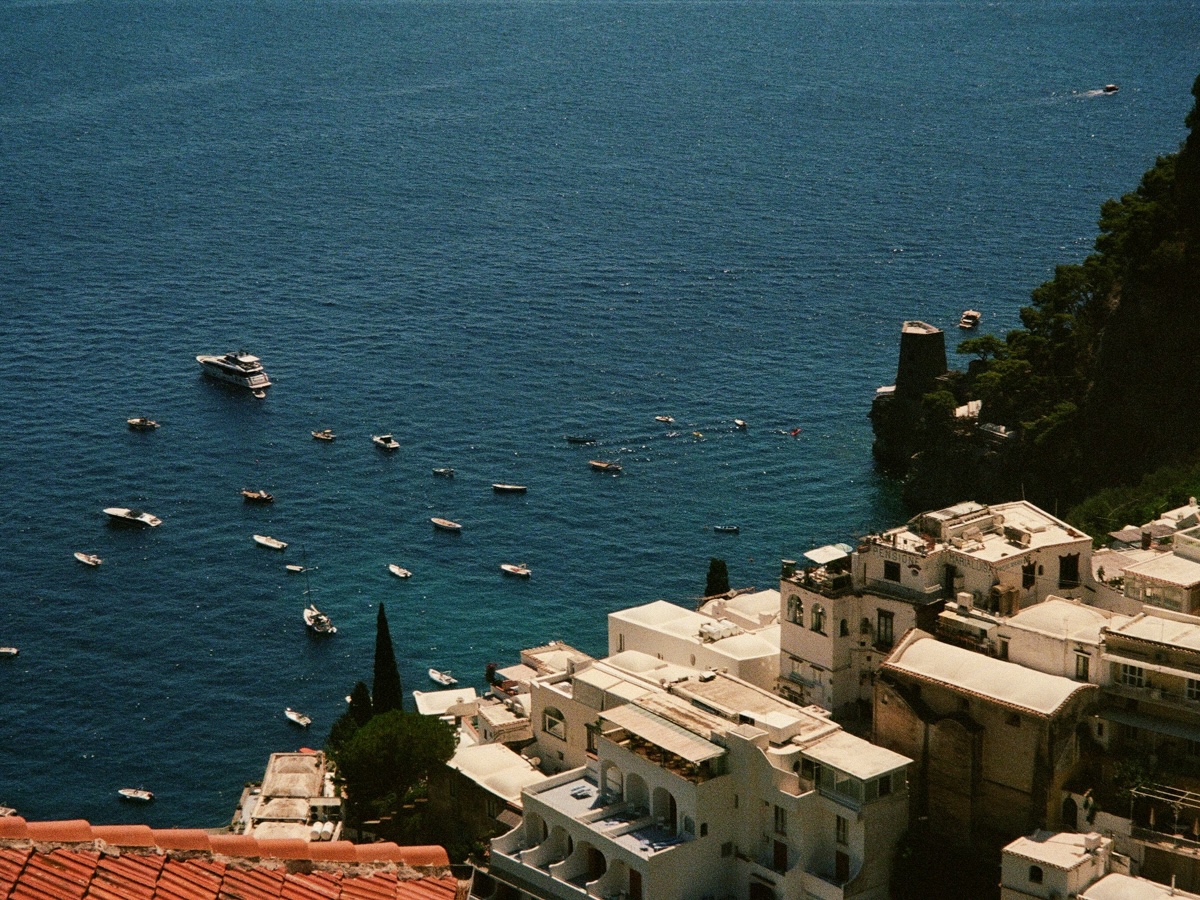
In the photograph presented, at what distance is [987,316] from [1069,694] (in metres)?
128

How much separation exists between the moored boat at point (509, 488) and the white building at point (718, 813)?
75795 mm

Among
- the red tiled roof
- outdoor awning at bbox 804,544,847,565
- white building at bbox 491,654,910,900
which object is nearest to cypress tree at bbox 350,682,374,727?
white building at bbox 491,654,910,900

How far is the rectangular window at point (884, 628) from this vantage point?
3307 inches

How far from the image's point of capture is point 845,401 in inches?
6905

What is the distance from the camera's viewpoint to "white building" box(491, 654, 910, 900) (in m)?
75.1

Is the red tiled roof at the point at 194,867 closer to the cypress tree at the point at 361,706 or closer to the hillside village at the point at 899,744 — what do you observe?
the hillside village at the point at 899,744

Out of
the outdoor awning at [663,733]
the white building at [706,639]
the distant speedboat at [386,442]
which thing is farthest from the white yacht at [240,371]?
the outdoor awning at [663,733]

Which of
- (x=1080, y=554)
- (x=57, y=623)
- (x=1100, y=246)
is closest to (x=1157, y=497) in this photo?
(x=1080, y=554)

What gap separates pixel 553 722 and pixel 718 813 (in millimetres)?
15202

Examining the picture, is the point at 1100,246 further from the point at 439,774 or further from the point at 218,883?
the point at 218,883

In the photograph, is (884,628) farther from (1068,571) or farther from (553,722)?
(553,722)

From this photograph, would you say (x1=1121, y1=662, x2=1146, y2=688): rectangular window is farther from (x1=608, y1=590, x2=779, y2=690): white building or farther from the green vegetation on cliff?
the green vegetation on cliff

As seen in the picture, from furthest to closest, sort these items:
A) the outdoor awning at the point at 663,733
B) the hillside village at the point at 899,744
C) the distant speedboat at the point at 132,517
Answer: the distant speedboat at the point at 132,517 < the outdoor awning at the point at 663,733 < the hillside village at the point at 899,744

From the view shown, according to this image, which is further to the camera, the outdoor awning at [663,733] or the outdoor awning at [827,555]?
the outdoor awning at [827,555]
